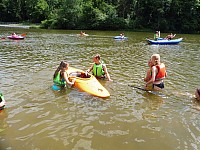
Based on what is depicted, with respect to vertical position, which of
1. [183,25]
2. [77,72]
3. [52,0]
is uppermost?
[52,0]

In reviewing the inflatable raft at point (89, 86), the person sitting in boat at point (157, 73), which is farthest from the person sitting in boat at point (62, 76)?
the person sitting in boat at point (157, 73)

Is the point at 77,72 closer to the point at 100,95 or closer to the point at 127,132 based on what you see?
the point at 100,95

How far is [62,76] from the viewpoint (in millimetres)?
7809

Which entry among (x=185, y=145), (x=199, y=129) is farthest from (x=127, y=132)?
(x=199, y=129)

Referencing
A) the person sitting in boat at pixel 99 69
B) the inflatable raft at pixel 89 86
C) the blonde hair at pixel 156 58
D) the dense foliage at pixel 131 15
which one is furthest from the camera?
the dense foliage at pixel 131 15

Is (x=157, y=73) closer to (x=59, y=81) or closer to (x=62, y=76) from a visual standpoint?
(x=62, y=76)

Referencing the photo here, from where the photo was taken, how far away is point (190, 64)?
13.0 meters

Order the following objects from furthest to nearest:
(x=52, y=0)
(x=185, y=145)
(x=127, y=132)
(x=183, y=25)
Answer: (x=52, y=0)
(x=183, y=25)
(x=127, y=132)
(x=185, y=145)

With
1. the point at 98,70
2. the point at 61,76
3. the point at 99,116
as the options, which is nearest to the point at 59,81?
the point at 61,76

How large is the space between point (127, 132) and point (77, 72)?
148 inches

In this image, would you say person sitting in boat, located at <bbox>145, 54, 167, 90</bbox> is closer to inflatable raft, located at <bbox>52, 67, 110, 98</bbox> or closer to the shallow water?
the shallow water

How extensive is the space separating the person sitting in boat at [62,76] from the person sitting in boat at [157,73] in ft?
8.21

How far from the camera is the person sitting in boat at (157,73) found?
23.7 ft

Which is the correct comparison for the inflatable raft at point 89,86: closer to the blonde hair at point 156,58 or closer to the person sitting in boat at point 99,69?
the person sitting in boat at point 99,69
